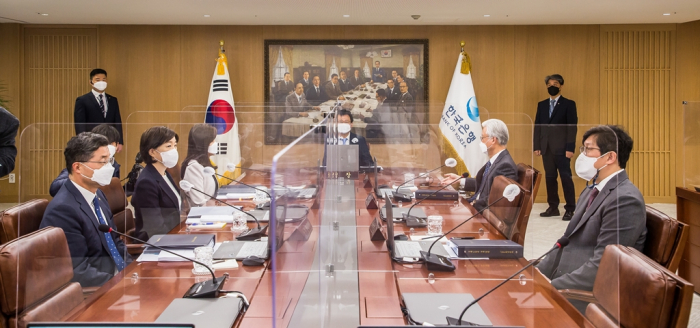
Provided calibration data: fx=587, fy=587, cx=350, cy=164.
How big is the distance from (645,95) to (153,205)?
6.90m

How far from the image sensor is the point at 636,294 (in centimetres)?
167

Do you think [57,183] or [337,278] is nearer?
[337,278]

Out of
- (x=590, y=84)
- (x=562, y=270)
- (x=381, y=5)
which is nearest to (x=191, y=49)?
(x=381, y=5)

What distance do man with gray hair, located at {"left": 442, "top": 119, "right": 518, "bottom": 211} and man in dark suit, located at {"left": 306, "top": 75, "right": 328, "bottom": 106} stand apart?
12.7 ft

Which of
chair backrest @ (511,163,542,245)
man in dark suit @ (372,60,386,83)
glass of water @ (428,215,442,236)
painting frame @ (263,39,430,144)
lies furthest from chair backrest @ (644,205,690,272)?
man in dark suit @ (372,60,386,83)

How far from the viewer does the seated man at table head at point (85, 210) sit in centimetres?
239

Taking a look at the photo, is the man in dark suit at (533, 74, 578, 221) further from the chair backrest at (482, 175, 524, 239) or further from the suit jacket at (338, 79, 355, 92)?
the suit jacket at (338, 79, 355, 92)

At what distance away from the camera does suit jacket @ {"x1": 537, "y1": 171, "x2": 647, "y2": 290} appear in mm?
2316

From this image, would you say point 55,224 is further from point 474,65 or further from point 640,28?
point 640,28

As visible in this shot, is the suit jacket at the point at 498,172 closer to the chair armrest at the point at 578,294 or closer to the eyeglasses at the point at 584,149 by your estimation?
the eyeglasses at the point at 584,149

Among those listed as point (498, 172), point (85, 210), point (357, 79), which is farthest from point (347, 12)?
point (85, 210)

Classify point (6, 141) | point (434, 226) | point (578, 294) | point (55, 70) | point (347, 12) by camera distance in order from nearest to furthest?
point (578, 294)
point (434, 226)
point (6, 141)
point (347, 12)
point (55, 70)

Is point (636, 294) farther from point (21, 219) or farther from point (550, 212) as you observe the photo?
point (550, 212)

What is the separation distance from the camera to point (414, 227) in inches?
117
